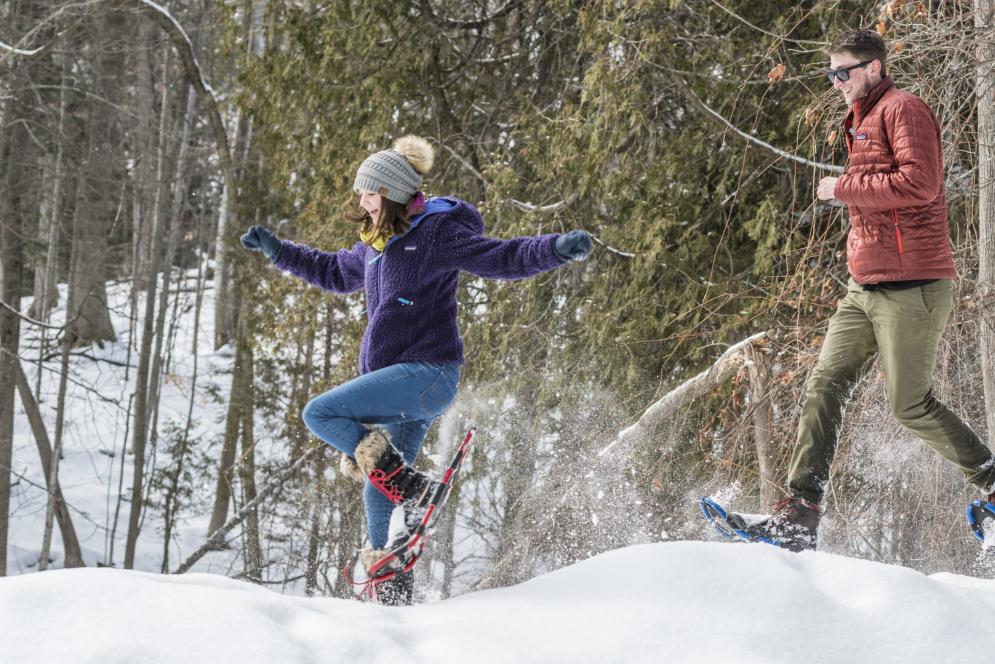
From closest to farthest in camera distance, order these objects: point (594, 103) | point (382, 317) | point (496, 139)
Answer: point (382, 317), point (594, 103), point (496, 139)

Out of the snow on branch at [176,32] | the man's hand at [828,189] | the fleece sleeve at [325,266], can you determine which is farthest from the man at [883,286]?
the snow on branch at [176,32]

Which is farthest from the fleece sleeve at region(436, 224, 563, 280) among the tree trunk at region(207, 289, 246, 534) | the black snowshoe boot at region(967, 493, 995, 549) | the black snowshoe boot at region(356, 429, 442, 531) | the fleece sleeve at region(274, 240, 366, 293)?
the tree trunk at region(207, 289, 246, 534)

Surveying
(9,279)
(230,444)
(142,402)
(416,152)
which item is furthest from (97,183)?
(416,152)

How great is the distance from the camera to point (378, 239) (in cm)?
366

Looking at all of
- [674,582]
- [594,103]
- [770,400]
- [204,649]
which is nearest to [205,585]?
[204,649]

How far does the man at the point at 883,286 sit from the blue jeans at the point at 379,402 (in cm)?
113

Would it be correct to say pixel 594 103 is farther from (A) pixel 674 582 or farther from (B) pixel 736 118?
(A) pixel 674 582

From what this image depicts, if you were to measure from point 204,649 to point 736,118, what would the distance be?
6.28 meters

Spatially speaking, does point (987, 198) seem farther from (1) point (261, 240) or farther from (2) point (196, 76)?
Result: (2) point (196, 76)

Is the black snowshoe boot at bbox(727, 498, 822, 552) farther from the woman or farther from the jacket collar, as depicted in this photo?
the jacket collar

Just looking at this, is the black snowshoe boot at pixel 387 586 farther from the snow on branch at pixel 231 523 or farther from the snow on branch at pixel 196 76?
the snow on branch at pixel 196 76

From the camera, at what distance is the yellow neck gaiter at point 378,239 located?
3.64 meters

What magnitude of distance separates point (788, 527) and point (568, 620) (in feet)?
4.39

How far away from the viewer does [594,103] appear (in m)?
7.96
